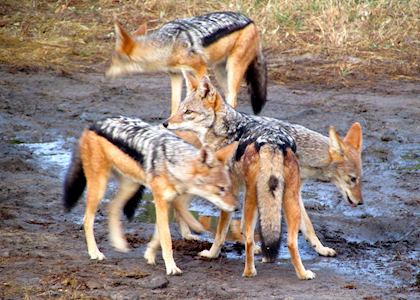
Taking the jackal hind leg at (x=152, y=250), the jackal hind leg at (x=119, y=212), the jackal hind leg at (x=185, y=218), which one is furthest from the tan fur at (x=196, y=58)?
the jackal hind leg at (x=152, y=250)

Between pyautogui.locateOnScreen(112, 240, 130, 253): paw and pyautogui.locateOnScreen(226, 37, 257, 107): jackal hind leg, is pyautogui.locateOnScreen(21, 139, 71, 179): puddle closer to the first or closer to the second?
pyautogui.locateOnScreen(226, 37, 257, 107): jackal hind leg

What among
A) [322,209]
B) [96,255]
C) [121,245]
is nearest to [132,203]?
[121,245]

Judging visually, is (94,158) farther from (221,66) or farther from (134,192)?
(221,66)

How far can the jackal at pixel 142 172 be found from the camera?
7598 millimetres

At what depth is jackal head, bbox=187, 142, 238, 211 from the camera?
24.8 feet

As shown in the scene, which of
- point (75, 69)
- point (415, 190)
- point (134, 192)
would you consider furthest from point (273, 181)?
point (75, 69)

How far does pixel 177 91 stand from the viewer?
11.5 metres

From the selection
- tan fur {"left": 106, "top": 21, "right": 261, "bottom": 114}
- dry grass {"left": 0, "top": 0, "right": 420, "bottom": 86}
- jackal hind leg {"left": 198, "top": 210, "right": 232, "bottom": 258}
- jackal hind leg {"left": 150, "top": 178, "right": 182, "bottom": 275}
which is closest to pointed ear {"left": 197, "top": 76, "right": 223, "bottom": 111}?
jackal hind leg {"left": 198, "top": 210, "right": 232, "bottom": 258}

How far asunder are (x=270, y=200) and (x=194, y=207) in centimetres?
228

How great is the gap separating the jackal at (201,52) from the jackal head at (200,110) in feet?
8.64

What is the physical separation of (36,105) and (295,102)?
121 inches

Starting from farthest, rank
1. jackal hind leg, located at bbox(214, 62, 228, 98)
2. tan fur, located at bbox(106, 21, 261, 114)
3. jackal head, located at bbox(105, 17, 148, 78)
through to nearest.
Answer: jackal hind leg, located at bbox(214, 62, 228, 98) < jackal head, located at bbox(105, 17, 148, 78) < tan fur, located at bbox(106, 21, 261, 114)

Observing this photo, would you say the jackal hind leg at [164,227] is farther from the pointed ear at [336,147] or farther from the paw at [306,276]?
the pointed ear at [336,147]

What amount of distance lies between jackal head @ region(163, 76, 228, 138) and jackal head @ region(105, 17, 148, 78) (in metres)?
2.96
